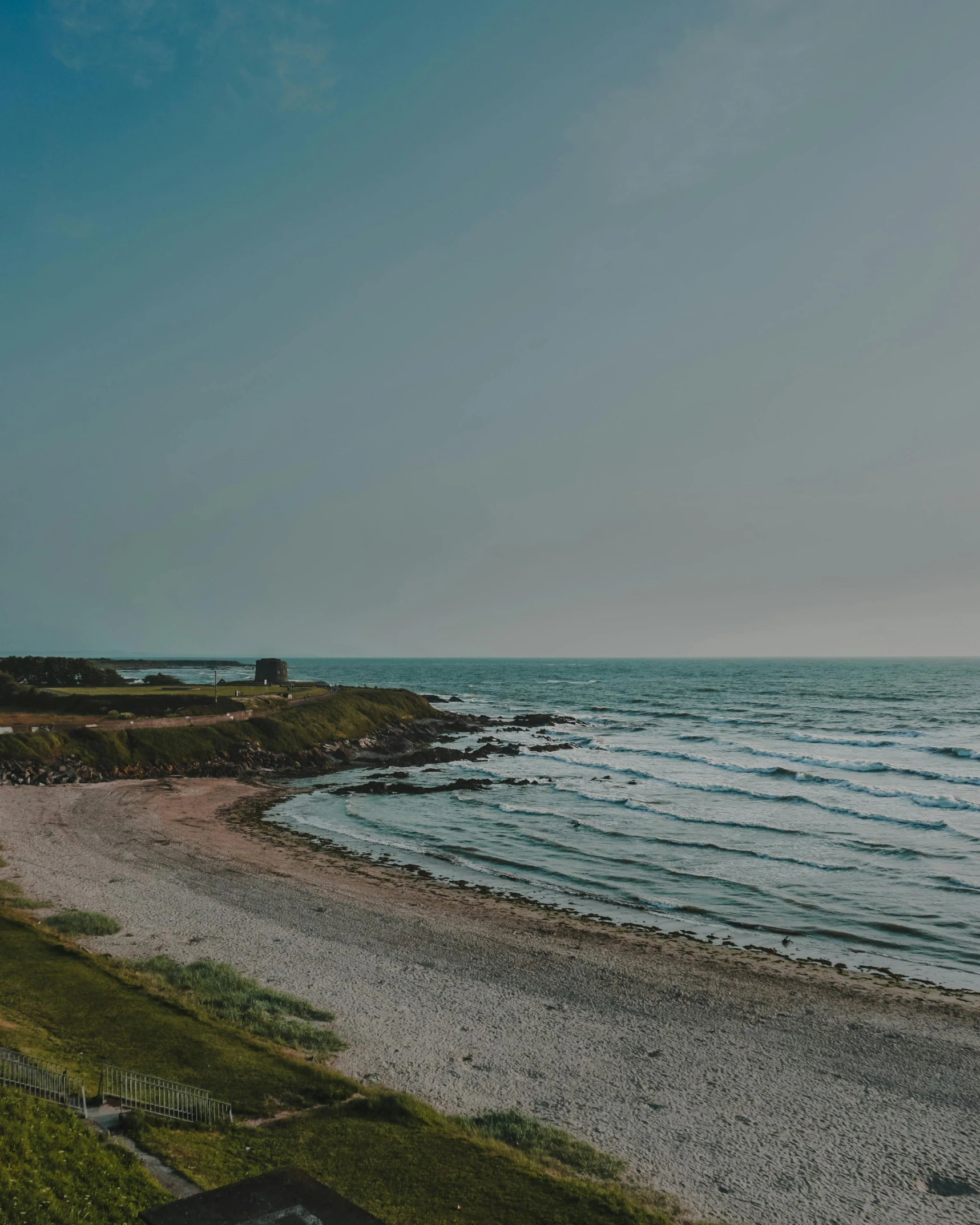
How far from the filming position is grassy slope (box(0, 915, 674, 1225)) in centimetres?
1234

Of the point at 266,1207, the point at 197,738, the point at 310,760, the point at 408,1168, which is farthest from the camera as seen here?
the point at 310,760

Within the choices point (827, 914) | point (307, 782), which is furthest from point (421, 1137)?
point (307, 782)

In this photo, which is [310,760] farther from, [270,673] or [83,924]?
[83,924]

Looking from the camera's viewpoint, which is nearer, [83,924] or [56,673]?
[83,924]

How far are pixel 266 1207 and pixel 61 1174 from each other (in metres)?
3.29

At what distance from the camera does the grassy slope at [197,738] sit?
179 feet

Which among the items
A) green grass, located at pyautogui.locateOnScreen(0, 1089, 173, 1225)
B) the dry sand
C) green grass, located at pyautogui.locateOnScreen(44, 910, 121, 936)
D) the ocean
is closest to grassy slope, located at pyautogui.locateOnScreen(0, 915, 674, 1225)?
green grass, located at pyautogui.locateOnScreen(0, 1089, 173, 1225)

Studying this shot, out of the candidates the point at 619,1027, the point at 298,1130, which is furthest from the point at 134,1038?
the point at 619,1027

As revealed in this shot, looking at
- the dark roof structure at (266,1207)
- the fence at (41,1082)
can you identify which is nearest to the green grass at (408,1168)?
the fence at (41,1082)

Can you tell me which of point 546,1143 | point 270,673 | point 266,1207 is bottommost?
point 546,1143

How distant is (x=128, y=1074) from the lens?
14438 millimetres

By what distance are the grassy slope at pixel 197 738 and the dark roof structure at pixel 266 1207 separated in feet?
168

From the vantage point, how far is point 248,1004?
2025 centimetres

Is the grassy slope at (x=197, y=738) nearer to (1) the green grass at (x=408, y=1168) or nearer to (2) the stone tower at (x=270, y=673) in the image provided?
(2) the stone tower at (x=270, y=673)
